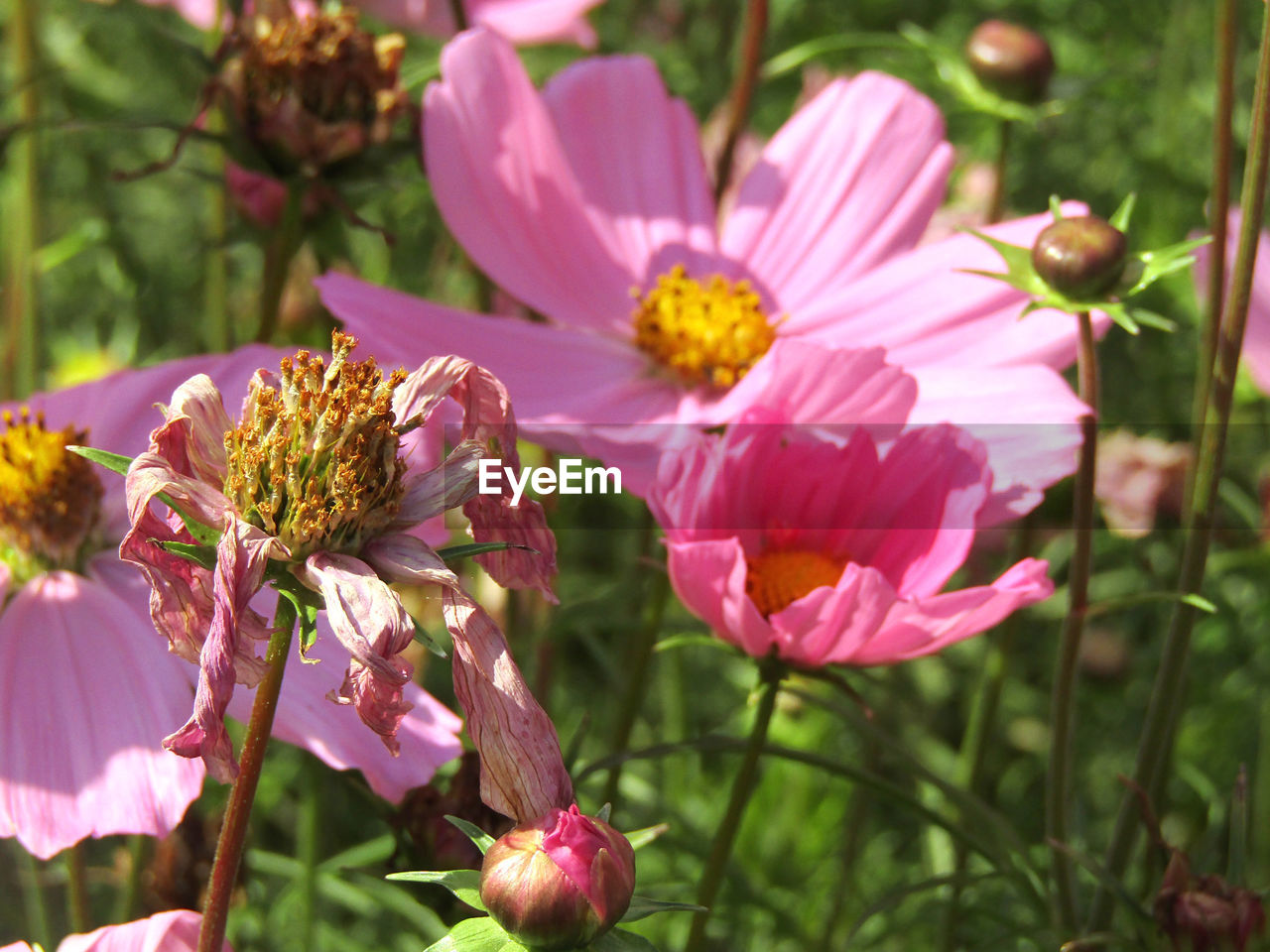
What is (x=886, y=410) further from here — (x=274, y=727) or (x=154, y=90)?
(x=154, y=90)

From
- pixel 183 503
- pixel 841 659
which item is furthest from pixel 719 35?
pixel 183 503

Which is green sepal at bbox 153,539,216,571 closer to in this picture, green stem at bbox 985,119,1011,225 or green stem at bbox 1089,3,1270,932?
green stem at bbox 1089,3,1270,932

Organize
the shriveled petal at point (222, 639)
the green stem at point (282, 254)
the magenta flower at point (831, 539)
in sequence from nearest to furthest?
the shriveled petal at point (222, 639) → the magenta flower at point (831, 539) → the green stem at point (282, 254)

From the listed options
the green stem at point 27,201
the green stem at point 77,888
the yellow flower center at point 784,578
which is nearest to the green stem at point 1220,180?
the yellow flower center at point 784,578

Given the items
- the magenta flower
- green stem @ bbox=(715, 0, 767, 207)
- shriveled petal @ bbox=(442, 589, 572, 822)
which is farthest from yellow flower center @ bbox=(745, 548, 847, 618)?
green stem @ bbox=(715, 0, 767, 207)

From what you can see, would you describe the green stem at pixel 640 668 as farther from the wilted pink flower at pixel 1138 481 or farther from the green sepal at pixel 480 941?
the wilted pink flower at pixel 1138 481
